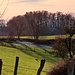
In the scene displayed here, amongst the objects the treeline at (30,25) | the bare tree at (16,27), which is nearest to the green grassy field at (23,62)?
the treeline at (30,25)

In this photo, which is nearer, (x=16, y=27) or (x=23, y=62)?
(x=23, y=62)

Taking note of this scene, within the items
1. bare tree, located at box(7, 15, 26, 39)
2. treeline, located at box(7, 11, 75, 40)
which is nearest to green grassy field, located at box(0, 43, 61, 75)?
treeline, located at box(7, 11, 75, 40)

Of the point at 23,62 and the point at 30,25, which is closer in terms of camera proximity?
the point at 23,62

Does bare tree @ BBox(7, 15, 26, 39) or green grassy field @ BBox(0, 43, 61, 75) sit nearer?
green grassy field @ BBox(0, 43, 61, 75)

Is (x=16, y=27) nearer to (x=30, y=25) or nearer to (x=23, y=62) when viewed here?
(x=30, y=25)

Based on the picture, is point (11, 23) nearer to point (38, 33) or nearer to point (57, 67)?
point (38, 33)

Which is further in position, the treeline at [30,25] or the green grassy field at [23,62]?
the treeline at [30,25]

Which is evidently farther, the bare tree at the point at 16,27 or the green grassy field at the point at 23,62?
the bare tree at the point at 16,27

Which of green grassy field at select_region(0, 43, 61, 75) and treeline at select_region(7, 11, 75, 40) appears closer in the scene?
green grassy field at select_region(0, 43, 61, 75)

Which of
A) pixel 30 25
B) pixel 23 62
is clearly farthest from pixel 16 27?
pixel 23 62

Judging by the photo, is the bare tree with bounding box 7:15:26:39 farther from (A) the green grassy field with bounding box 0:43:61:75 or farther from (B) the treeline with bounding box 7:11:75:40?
(A) the green grassy field with bounding box 0:43:61:75

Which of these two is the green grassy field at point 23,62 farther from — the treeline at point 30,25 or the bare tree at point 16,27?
the bare tree at point 16,27

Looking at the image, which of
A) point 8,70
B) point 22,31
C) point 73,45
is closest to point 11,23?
point 22,31

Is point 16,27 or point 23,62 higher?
point 16,27
